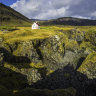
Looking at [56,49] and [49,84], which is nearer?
[49,84]

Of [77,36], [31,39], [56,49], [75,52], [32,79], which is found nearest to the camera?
[32,79]

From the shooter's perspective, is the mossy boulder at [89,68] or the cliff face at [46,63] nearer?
the cliff face at [46,63]

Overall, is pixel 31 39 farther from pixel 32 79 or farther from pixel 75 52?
pixel 75 52

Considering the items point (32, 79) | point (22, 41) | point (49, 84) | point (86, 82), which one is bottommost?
point (86, 82)

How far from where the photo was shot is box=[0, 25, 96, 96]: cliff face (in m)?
36.5

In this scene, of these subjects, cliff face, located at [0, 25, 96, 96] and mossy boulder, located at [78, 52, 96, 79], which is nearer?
cliff face, located at [0, 25, 96, 96]

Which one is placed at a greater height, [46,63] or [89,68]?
[46,63]

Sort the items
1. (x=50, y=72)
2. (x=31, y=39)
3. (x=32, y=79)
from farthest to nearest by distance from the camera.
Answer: (x=31, y=39) → (x=50, y=72) → (x=32, y=79)

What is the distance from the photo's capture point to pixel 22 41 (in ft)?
148

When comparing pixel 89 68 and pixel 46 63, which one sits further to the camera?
pixel 89 68

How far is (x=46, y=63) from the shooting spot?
46969 mm

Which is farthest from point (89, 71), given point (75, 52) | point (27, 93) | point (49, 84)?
point (27, 93)

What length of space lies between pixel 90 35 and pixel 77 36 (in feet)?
31.0

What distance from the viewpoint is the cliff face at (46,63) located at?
120ft
